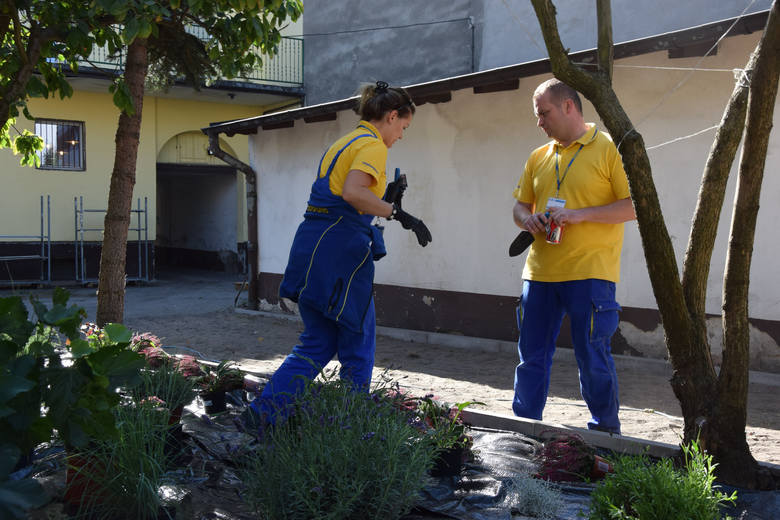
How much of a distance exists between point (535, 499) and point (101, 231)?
50.3 feet

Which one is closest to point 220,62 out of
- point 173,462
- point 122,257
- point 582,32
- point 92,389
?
point 122,257

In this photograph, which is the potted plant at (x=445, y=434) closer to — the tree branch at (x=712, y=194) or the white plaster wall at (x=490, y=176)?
the tree branch at (x=712, y=194)

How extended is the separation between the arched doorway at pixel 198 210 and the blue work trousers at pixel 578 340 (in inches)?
601

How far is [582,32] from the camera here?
10.8 meters

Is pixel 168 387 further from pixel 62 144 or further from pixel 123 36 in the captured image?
pixel 62 144

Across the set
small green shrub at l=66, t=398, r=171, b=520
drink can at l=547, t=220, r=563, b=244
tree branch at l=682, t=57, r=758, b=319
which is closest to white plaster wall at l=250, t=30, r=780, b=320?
drink can at l=547, t=220, r=563, b=244

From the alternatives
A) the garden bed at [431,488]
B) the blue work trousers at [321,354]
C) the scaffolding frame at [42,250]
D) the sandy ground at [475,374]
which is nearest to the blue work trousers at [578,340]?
the garden bed at [431,488]

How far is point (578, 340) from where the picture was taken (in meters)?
3.67

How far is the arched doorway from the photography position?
18078 mm

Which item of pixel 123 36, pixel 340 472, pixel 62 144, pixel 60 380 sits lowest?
pixel 340 472

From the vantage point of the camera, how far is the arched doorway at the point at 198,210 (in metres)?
18.1

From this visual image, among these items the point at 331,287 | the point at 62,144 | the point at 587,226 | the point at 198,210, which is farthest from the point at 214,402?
the point at 198,210

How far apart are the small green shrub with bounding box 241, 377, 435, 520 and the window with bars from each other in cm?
1524

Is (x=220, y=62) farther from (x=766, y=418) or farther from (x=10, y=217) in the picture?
(x=10, y=217)
